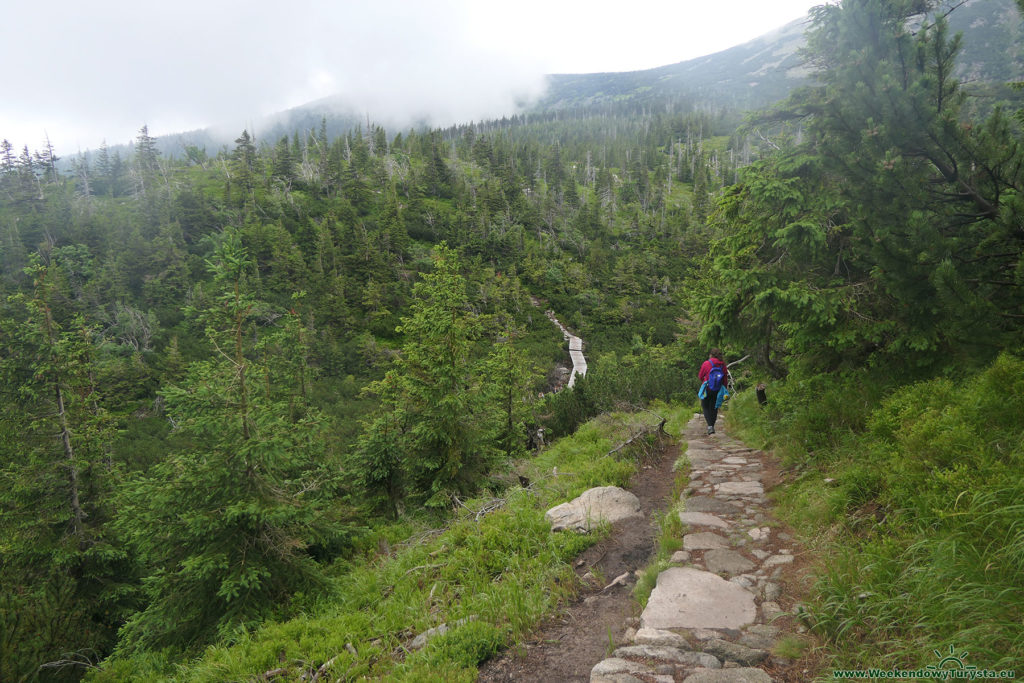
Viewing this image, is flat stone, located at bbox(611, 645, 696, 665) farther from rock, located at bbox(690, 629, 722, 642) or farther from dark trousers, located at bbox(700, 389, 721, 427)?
dark trousers, located at bbox(700, 389, 721, 427)

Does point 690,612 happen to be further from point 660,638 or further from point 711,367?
point 711,367

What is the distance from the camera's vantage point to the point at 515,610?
3523 millimetres

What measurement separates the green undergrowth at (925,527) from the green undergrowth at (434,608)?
2.05 metres

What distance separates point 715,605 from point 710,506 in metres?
1.77

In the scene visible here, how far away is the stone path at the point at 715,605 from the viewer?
2521 mm

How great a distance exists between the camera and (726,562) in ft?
11.8

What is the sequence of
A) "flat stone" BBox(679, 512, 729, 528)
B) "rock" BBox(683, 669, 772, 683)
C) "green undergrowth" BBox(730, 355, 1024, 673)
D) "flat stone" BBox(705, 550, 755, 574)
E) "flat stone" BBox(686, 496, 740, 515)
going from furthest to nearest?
"flat stone" BBox(686, 496, 740, 515)
"flat stone" BBox(679, 512, 729, 528)
"flat stone" BBox(705, 550, 755, 574)
"rock" BBox(683, 669, 772, 683)
"green undergrowth" BBox(730, 355, 1024, 673)

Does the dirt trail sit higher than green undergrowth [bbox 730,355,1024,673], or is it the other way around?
green undergrowth [bbox 730,355,1024,673]

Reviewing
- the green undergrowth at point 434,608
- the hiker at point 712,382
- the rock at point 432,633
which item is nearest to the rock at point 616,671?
the green undergrowth at point 434,608

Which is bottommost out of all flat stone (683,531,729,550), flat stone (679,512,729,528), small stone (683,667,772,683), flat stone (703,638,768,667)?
flat stone (679,512,729,528)

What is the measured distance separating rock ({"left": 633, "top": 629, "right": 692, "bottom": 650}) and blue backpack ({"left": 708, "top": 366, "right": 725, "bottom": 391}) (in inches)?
219

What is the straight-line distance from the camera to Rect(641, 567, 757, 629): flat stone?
290 cm

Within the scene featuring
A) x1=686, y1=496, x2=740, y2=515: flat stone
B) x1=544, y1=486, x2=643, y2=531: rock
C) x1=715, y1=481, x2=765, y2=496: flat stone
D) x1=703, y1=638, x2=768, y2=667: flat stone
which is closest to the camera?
x1=703, y1=638, x2=768, y2=667: flat stone

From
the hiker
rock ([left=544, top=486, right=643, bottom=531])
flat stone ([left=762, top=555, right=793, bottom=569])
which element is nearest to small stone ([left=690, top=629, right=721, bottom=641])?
flat stone ([left=762, top=555, right=793, bottom=569])
